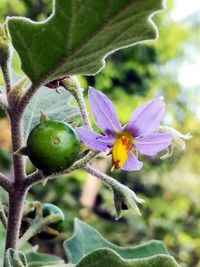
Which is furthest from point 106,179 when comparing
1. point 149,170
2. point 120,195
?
point 149,170

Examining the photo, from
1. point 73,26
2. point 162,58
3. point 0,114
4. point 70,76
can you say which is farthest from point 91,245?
point 162,58

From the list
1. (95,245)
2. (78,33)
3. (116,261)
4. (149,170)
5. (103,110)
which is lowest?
(149,170)

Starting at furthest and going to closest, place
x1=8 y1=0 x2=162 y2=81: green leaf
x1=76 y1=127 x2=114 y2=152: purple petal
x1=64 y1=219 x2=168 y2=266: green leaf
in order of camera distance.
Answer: x1=64 y1=219 x2=168 y2=266: green leaf
x1=76 y1=127 x2=114 y2=152: purple petal
x1=8 y1=0 x2=162 y2=81: green leaf

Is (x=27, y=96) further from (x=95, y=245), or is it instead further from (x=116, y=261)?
(x=95, y=245)

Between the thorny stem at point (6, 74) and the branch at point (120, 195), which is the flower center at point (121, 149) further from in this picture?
the thorny stem at point (6, 74)

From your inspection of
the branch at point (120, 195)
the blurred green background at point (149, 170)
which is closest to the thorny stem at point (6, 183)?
the branch at point (120, 195)

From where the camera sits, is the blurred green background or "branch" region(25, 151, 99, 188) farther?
the blurred green background

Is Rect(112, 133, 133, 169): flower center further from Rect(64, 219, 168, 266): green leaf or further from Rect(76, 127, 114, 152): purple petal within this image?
Rect(64, 219, 168, 266): green leaf

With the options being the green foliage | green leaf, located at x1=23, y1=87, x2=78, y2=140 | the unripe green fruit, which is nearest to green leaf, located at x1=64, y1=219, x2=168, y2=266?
the green foliage
